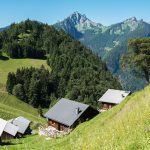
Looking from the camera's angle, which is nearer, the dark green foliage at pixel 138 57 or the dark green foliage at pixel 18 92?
the dark green foliage at pixel 138 57

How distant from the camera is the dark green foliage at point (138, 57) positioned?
82000mm

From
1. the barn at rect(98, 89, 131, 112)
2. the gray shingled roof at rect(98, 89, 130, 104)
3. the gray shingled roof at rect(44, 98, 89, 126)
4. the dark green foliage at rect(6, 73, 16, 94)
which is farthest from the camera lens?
the dark green foliage at rect(6, 73, 16, 94)

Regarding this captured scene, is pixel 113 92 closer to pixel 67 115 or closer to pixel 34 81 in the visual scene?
pixel 67 115

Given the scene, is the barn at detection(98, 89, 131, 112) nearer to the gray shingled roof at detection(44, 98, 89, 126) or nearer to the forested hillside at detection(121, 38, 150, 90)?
the forested hillside at detection(121, 38, 150, 90)

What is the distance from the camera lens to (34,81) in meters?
199

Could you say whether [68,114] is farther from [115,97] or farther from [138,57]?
[115,97]

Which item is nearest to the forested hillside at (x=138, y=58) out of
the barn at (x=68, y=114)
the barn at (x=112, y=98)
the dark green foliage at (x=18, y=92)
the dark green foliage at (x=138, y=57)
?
the dark green foliage at (x=138, y=57)

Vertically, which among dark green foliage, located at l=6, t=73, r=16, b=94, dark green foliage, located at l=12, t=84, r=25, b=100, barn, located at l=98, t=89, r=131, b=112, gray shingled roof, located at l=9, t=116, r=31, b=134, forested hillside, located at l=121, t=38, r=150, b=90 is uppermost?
forested hillside, located at l=121, t=38, r=150, b=90

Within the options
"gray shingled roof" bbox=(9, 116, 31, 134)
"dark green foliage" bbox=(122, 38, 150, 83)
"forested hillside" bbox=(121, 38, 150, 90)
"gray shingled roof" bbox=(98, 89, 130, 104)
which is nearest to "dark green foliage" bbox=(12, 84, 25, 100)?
"gray shingled roof" bbox=(9, 116, 31, 134)

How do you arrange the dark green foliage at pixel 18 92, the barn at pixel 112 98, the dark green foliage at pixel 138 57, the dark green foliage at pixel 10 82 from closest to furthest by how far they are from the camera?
the dark green foliage at pixel 138 57
the barn at pixel 112 98
the dark green foliage at pixel 18 92
the dark green foliage at pixel 10 82

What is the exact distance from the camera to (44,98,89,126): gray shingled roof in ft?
243

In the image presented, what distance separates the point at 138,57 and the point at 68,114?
65.0 feet

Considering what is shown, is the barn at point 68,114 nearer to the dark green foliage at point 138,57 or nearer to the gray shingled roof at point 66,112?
the gray shingled roof at point 66,112

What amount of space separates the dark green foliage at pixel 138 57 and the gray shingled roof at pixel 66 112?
48.6ft
